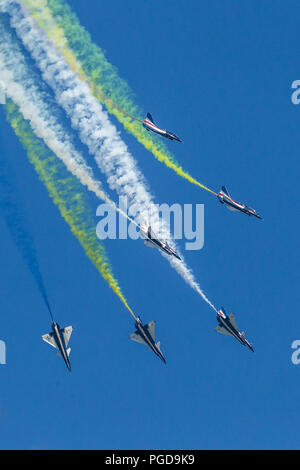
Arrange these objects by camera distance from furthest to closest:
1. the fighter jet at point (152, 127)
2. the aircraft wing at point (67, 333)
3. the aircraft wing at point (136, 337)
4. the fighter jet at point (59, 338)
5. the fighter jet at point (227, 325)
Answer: the fighter jet at point (227, 325)
the fighter jet at point (152, 127)
the aircraft wing at point (136, 337)
the aircraft wing at point (67, 333)
the fighter jet at point (59, 338)

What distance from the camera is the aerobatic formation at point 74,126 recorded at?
1644 inches

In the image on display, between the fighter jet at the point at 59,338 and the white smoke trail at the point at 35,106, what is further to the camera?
the fighter jet at the point at 59,338

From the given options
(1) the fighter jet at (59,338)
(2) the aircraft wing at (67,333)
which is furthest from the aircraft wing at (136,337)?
(1) the fighter jet at (59,338)

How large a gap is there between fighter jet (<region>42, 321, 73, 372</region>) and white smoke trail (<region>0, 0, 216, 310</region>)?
31.1ft

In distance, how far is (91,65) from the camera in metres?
44.2

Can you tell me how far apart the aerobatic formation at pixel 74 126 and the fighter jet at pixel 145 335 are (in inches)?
2.8

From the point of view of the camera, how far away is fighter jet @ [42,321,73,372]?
4638cm

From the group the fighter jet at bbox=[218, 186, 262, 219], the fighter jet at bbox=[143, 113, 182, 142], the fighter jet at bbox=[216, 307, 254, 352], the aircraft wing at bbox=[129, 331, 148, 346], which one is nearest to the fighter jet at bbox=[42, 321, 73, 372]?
the aircraft wing at bbox=[129, 331, 148, 346]

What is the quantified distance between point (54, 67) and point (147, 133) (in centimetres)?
859

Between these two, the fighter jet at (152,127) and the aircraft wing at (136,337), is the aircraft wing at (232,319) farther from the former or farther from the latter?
the fighter jet at (152,127)

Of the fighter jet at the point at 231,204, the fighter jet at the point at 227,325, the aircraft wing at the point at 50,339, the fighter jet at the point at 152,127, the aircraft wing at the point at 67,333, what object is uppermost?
the fighter jet at the point at 152,127

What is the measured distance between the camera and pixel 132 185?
1797 inches

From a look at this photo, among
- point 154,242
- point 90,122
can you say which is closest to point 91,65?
point 90,122
